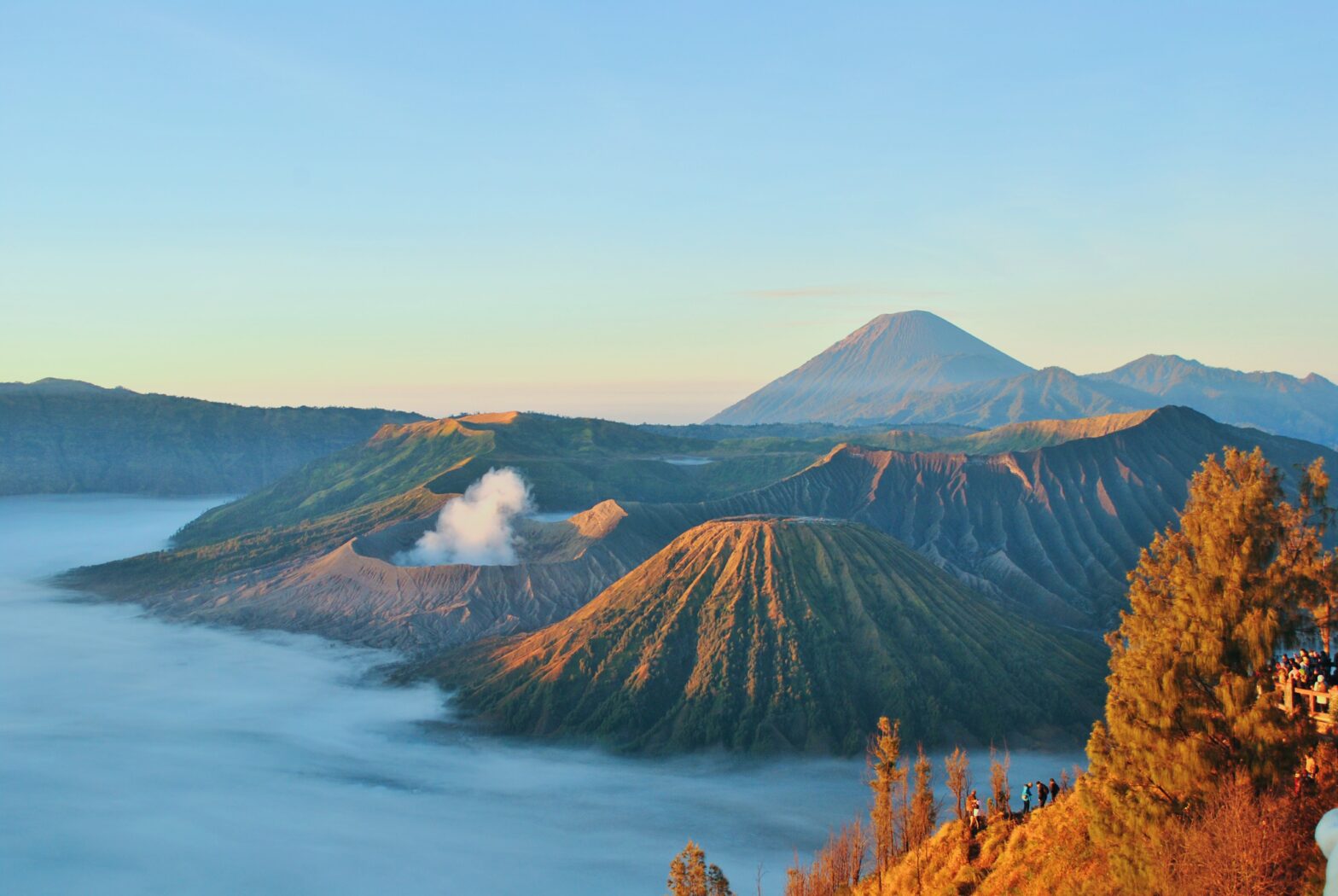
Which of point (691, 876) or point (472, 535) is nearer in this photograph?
point (691, 876)

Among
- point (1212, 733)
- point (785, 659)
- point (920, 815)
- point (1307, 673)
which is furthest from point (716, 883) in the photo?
point (785, 659)

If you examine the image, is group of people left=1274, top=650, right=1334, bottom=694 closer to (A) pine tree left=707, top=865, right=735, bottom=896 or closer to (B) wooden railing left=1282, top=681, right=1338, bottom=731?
(B) wooden railing left=1282, top=681, right=1338, bottom=731

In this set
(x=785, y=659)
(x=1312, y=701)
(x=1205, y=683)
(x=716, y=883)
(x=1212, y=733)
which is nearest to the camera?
(x=1212, y=733)

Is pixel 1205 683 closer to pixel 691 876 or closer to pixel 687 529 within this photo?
pixel 691 876

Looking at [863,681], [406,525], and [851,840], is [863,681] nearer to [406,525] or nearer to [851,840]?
[851,840]

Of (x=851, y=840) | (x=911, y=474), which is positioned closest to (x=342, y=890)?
(x=851, y=840)

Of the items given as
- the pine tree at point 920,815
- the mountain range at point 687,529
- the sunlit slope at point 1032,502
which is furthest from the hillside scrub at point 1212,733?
the sunlit slope at point 1032,502

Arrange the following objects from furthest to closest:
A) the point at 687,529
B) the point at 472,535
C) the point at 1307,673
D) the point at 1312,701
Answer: the point at 472,535 < the point at 687,529 < the point at 1307,673 < the point at 1312,701
